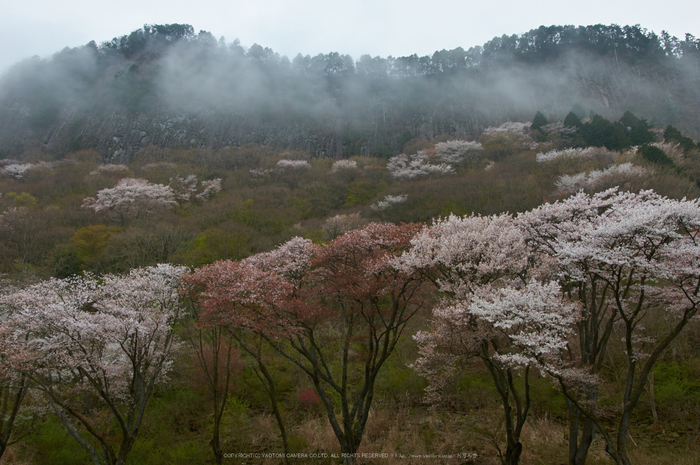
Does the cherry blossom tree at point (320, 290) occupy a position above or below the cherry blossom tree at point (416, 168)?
below

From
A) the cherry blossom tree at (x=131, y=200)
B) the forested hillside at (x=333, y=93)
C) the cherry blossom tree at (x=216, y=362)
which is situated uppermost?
the forested hillside at (x=333, y=93)

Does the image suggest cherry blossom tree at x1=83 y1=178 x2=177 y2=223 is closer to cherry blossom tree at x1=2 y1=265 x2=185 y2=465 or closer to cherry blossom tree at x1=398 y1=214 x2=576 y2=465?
cherry blossom tree at x1=2 y1=265 x2=185 y2=465

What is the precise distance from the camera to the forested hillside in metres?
64.4

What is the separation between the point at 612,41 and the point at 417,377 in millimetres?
90950

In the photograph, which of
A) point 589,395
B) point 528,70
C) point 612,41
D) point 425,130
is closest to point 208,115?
point 425,130

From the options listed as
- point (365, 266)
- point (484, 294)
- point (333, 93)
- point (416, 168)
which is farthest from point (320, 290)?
point (333, 93)

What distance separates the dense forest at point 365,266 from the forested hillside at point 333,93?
0.66 metres

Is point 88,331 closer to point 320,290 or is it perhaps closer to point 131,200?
point 320,290

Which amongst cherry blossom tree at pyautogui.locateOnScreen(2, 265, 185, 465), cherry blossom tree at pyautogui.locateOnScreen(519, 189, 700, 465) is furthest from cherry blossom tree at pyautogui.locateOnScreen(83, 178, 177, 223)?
cherry blossom tree at pyautogui.locateOnScreen(519, 189, 700, 465)

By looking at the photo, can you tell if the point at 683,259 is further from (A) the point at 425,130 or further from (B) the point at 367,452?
(A) the point at 425,130

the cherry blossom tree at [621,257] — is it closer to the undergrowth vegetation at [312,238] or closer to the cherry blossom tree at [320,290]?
the undergrowth vegetation at [312,238]

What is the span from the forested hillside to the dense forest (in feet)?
2.15

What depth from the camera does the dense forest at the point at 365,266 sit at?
931 cm

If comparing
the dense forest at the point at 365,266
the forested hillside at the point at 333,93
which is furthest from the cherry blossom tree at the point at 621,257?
the forested hillside at the point at 333,93
